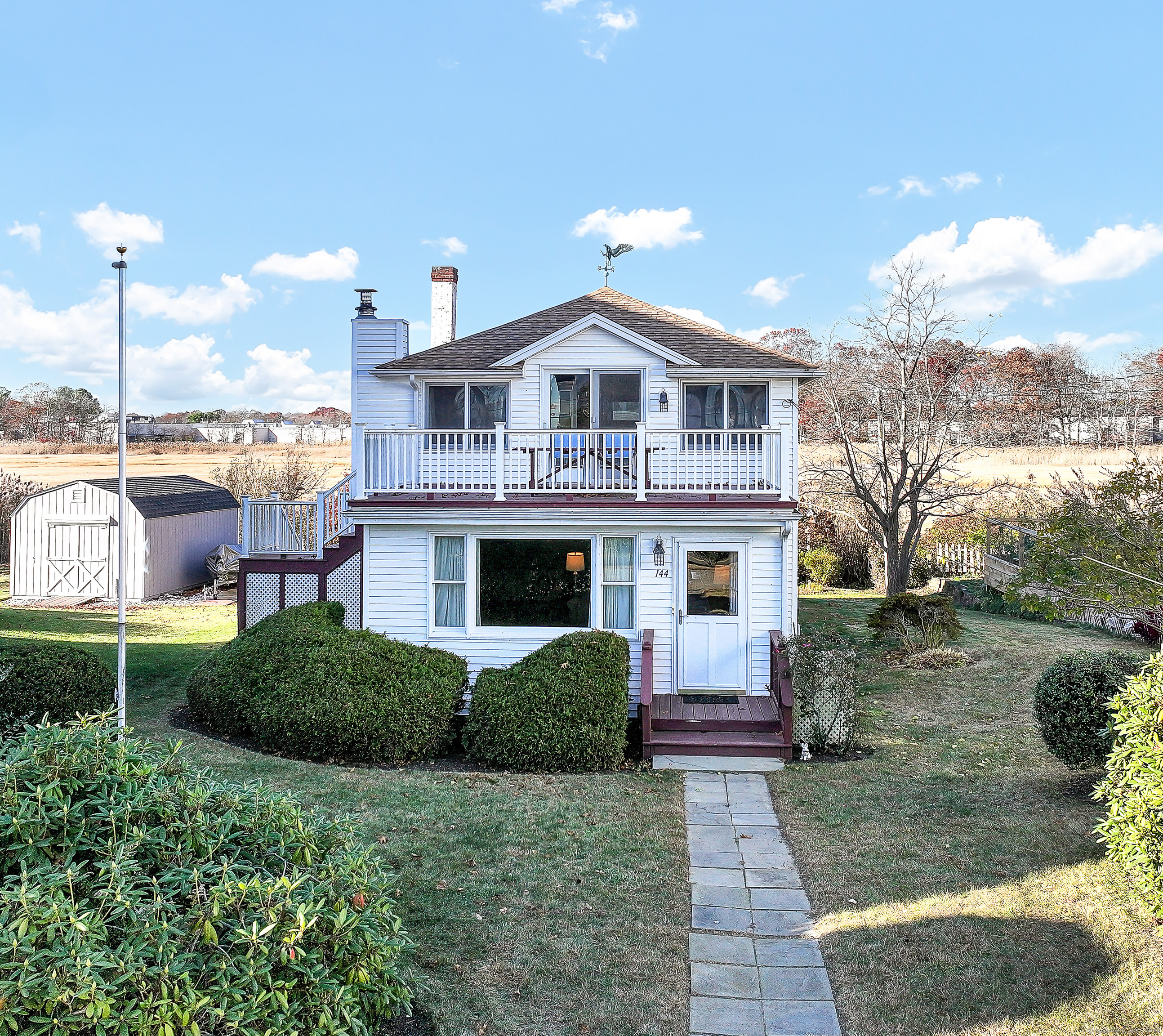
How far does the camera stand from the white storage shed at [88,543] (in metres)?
24.1

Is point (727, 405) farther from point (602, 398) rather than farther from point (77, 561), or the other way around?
point (77, 561)

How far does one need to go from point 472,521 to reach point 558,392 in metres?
3.14

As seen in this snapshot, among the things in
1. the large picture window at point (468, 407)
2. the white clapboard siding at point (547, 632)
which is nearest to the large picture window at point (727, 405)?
the white clapboard siding at point (547, 632)

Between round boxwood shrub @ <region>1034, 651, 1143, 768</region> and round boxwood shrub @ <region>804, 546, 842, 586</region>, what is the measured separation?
15.8 m

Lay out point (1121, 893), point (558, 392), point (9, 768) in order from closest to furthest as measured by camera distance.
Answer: point (9, 768) → point (1121, 893) → point (558, 392)

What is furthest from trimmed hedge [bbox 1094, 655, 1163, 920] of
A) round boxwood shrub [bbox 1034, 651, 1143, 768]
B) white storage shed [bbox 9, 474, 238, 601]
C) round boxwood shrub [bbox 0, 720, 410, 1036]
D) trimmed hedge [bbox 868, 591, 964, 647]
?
white storage shed [bbox 9, 474, 238, 601]

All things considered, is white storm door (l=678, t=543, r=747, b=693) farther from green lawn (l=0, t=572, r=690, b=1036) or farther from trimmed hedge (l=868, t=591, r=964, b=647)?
trimmed hedge (l=868, t=591, r=964, b=647)

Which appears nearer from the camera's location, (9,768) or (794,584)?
(9,768)

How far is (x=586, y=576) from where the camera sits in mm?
12719

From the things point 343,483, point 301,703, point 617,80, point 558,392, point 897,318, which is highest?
point 617,80

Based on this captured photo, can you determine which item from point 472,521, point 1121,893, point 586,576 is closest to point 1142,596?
point 1121,893

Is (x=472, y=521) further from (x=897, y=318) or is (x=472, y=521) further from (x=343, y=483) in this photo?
(x=897, y=318)

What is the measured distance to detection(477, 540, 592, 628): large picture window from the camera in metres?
12.7

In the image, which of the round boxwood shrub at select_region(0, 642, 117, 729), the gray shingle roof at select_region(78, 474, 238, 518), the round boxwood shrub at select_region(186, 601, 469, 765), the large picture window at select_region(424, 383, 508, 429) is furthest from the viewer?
the gray shingle roof at select_region(78, 474, 238, 518)
